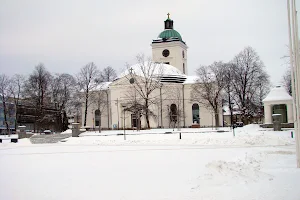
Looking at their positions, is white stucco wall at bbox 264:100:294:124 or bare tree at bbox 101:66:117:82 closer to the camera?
white stucco wall at bbox 264:100:294:124

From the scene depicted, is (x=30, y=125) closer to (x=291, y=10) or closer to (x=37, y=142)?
(x=37, y=142)

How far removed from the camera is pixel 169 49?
70625 mm

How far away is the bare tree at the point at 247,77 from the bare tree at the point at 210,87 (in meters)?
3.25

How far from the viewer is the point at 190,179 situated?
1295 cm

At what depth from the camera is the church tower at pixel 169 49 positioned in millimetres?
70125

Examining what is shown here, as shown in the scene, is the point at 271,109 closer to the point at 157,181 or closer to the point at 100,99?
the point at 157,181

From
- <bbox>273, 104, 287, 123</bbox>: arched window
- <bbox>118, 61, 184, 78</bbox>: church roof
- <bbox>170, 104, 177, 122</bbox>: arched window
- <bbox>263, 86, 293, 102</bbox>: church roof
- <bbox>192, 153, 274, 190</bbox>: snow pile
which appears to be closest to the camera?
<bbox>192, 153, 274, 190</bbox>: snow pile

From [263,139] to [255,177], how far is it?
53.2 feet

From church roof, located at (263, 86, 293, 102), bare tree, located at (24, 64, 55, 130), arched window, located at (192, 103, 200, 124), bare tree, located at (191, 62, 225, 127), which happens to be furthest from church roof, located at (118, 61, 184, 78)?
church roof, located at (263, 86, 293, 102)

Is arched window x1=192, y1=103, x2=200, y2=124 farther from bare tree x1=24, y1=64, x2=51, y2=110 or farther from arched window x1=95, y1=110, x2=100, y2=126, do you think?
bare tree x1=24, y1=64, x2=51, y2=110

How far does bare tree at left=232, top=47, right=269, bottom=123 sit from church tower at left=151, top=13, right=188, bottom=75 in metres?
19.5

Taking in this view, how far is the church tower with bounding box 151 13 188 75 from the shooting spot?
70125 millimetres

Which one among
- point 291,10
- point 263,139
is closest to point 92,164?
point 291,10

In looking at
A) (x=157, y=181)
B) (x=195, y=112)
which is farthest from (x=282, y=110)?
(x=157, y=181)
